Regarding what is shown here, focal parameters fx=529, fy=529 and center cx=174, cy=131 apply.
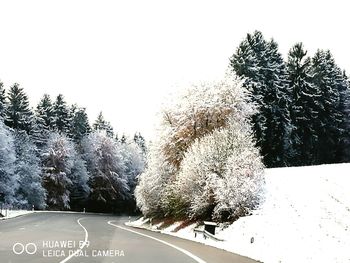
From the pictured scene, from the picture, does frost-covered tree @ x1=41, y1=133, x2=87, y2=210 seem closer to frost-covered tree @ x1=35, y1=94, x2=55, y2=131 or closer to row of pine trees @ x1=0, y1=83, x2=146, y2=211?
row of pine trees @ x1=0, y1=83, x2=146, y2=211

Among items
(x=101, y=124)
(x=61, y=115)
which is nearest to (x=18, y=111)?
(x=61, y=115)

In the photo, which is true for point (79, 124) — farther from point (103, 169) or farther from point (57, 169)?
point (57, 169)

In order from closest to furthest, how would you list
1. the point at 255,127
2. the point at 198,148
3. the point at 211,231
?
the point at 211,231
the point at 198,148
the point at 255,127

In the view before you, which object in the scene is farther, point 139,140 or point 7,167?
point 139,140

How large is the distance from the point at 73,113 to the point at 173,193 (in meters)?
73.2

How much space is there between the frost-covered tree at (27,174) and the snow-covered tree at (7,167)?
4978 millimetres

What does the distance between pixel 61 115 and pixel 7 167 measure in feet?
106

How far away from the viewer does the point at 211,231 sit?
94.7 feet

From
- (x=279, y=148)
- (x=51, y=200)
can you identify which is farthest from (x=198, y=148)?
(x=51, y=200)

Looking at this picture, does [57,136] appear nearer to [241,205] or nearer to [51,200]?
[51,200]

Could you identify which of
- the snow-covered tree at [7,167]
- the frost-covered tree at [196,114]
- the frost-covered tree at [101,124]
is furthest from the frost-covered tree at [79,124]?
the frost-covered tree at [196,114]

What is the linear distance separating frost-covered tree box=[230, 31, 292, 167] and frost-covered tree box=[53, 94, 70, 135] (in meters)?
43.8

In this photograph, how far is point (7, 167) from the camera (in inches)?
2697

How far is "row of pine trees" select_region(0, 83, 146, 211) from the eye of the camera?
247 feet
